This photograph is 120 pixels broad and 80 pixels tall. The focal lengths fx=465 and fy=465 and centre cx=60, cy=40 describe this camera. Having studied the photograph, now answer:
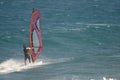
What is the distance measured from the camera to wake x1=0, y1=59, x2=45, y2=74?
123 feet

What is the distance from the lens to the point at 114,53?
43625 millimetres

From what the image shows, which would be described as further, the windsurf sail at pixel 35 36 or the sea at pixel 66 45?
the windsurf sail at pixel 35 36

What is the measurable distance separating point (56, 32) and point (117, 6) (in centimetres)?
3343

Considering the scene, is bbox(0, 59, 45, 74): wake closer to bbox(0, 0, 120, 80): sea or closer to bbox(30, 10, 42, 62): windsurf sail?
bbox(0, 0, 120, 80): sea

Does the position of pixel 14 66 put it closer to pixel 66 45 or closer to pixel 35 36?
pixel 35 36

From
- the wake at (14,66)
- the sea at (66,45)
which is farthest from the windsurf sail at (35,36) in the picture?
the sea at (66,45)

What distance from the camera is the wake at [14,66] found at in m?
37.3

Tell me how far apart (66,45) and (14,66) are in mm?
11493

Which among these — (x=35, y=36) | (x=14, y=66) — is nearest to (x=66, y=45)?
(x=14, y=66)

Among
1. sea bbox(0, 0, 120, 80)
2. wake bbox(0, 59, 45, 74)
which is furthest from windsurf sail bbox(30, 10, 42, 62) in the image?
sea bbox(0, 0, 120, 80)

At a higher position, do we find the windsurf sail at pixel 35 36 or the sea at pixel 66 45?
the windsurf sail at pixel 35 36

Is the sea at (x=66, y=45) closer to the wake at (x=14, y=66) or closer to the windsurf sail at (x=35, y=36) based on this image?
the wake at (x=14, y=66)

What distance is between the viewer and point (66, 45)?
49.5 metres

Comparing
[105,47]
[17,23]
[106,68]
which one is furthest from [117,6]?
[106,68]
